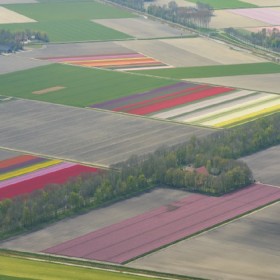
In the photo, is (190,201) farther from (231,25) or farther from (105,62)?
(231,25)

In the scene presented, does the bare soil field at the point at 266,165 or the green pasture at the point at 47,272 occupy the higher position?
the bare soil field at the point at 266,165

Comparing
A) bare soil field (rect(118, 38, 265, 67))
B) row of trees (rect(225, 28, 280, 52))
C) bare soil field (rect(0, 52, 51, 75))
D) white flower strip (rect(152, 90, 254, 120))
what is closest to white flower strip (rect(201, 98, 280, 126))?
white flower strip (rect(152, 90, 254, 120))

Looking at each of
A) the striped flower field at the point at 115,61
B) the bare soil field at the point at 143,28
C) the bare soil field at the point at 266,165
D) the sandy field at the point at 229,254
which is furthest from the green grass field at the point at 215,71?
the sandy field at the point at 229,254

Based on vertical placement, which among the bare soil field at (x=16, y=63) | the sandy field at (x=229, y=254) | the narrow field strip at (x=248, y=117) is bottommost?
the bare soil field at (x=16, y=63)

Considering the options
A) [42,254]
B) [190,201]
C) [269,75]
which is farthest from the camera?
[269,75]

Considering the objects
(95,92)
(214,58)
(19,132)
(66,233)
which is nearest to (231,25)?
(214,58)

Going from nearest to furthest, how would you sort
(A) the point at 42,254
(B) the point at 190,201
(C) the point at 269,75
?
(A) the point at 42,254 < (B) the point at 190,201 < (C) the point at 269,75

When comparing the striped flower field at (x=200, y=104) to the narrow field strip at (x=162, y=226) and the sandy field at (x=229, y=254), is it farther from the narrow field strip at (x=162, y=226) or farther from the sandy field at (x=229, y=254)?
the sandy field at (x=229, y=254)

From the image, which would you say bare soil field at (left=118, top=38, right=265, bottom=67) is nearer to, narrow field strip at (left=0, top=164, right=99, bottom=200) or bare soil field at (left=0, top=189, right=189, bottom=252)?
narrow field strip at (left=0, top=164, right=99, bottom=200)
